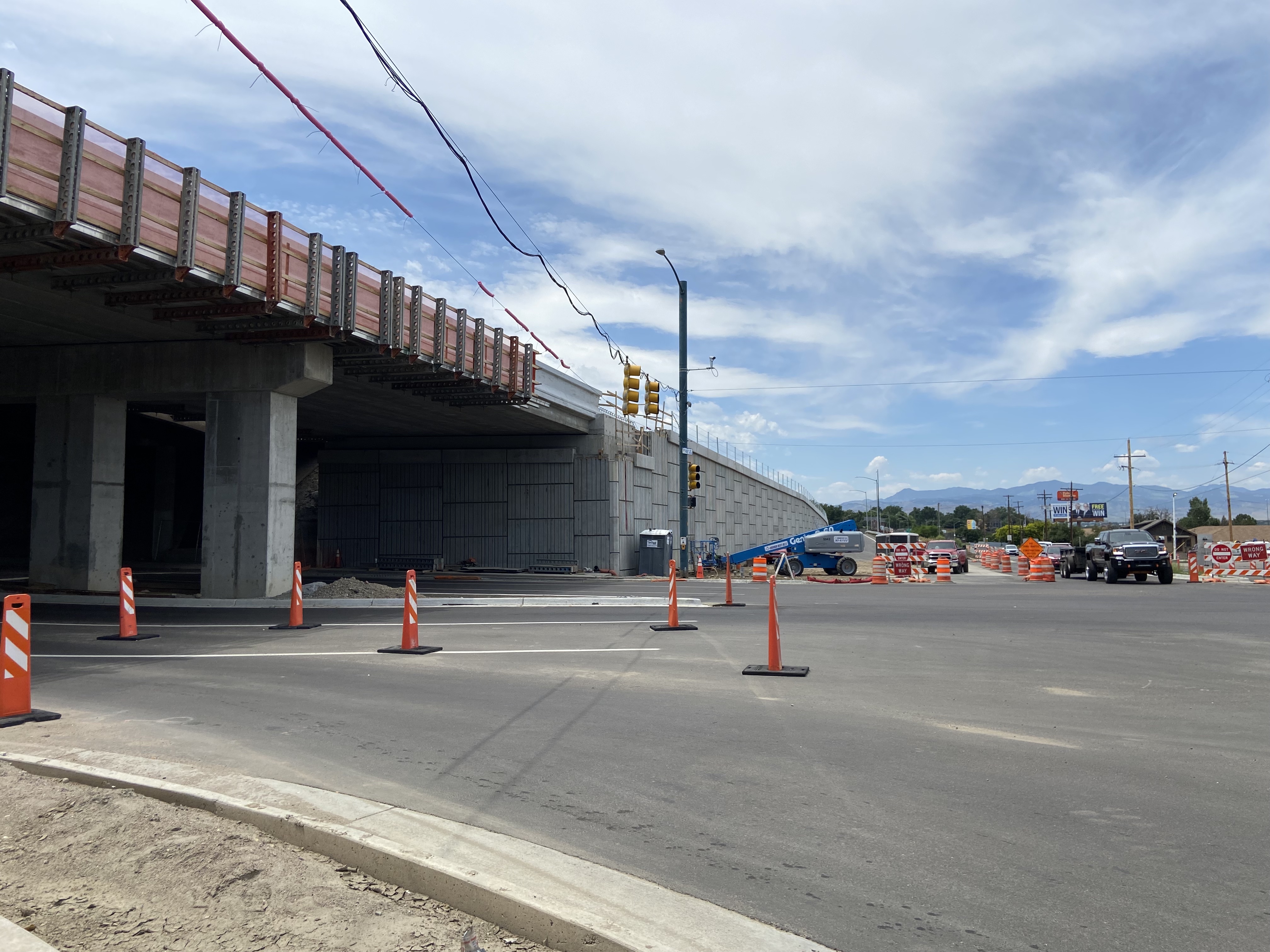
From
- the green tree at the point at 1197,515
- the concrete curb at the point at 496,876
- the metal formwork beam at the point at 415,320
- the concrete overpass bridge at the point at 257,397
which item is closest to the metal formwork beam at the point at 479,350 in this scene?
the concrete overpass bridge at the point at 257,397

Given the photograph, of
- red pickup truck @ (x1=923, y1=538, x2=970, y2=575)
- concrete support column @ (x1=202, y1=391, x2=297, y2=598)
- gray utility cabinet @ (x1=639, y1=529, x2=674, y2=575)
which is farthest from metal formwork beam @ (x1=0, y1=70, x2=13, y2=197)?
red pickup truck @ (x1=923, y1=538, x2=970, y2=575)

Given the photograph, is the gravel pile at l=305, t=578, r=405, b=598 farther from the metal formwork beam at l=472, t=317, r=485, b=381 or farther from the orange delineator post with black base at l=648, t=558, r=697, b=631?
the orange delineator post with black base at l=648, t=558, r=697, b=631

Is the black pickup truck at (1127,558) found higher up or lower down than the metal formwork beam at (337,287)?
lower down

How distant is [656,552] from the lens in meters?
35.0

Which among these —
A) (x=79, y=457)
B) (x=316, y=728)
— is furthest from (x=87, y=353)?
(x=316, y=728)

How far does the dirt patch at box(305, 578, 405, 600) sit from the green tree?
165184 mm

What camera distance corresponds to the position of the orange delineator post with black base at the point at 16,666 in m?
7.87

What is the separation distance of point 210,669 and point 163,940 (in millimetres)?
8127

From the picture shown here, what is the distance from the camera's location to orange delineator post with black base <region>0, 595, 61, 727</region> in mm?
7871

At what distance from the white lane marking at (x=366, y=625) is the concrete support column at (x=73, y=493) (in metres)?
5.97

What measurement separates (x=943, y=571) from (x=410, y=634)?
77.9 ft

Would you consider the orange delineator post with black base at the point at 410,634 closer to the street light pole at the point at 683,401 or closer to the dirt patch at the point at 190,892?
the dirt patch at the point at 190,892

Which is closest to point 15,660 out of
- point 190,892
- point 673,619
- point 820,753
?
point 190,892

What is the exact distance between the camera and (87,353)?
22141mm
